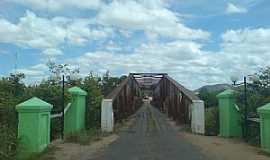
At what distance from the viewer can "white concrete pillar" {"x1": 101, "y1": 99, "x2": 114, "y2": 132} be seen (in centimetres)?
1666

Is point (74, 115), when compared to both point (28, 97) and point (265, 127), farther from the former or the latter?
point (265, 127)

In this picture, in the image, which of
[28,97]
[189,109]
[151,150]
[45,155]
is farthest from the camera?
[189,109]

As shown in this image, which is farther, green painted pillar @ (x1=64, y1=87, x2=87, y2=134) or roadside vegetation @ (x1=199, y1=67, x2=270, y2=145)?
green painted pillar @ (x1=64, y1=87, x2=87, y2=134)

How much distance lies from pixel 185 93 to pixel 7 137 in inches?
458

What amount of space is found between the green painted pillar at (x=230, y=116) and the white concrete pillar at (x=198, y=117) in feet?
5.50

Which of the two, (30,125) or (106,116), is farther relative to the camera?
(106,116)

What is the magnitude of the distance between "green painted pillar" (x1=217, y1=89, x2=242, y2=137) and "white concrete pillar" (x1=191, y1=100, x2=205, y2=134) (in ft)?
5.50

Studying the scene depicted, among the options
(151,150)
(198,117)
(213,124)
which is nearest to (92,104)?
(198,117)

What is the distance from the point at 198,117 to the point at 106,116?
3502mm

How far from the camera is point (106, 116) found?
55.1ft

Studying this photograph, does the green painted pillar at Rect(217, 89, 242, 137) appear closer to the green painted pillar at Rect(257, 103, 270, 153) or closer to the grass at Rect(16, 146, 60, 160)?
the green painted pillar at Rect(257, 103, 270, 153)

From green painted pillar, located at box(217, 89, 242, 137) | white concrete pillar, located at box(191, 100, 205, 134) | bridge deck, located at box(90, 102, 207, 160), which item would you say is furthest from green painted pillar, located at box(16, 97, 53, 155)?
white concrete pillar, located at box(191, 100, 205, 134)

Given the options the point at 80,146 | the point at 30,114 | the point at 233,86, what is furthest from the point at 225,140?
the point at 30,114

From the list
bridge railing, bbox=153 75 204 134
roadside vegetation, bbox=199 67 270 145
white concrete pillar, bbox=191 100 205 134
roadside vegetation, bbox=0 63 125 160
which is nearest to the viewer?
roadside vegetation, bbox=0 63 125 160
